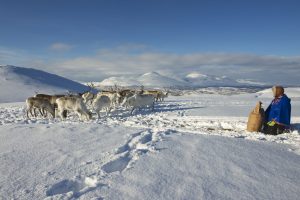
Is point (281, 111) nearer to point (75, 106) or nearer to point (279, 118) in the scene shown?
point (279, 118)

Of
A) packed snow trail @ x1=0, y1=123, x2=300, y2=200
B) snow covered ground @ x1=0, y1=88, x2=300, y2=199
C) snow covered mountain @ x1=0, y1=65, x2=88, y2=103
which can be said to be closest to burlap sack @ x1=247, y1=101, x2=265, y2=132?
snow covered ground @ x1=0, y1=88, x2=300, y2=199

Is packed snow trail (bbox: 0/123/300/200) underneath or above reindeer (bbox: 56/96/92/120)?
underneath

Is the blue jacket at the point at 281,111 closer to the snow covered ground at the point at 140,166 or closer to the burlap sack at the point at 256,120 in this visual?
the burlap sack at the point at 256,120

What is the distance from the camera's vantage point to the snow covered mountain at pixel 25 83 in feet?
150

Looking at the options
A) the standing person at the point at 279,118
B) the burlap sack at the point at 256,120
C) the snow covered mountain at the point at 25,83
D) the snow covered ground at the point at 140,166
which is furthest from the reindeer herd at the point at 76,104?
the snow covered mountain at the point at 25,83

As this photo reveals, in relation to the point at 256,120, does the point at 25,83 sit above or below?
above

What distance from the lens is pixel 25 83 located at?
54.7m

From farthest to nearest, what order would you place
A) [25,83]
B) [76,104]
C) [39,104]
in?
[25,83], [39,104], [76,104]

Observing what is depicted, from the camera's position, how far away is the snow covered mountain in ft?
150

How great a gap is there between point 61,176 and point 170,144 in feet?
8.62

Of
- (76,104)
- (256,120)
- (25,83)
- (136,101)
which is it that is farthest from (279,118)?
(25,83)

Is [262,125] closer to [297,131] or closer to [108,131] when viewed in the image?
[297,131]

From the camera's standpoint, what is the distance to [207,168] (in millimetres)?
5414

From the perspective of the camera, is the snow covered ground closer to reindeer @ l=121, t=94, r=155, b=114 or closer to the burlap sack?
the burlap sack
